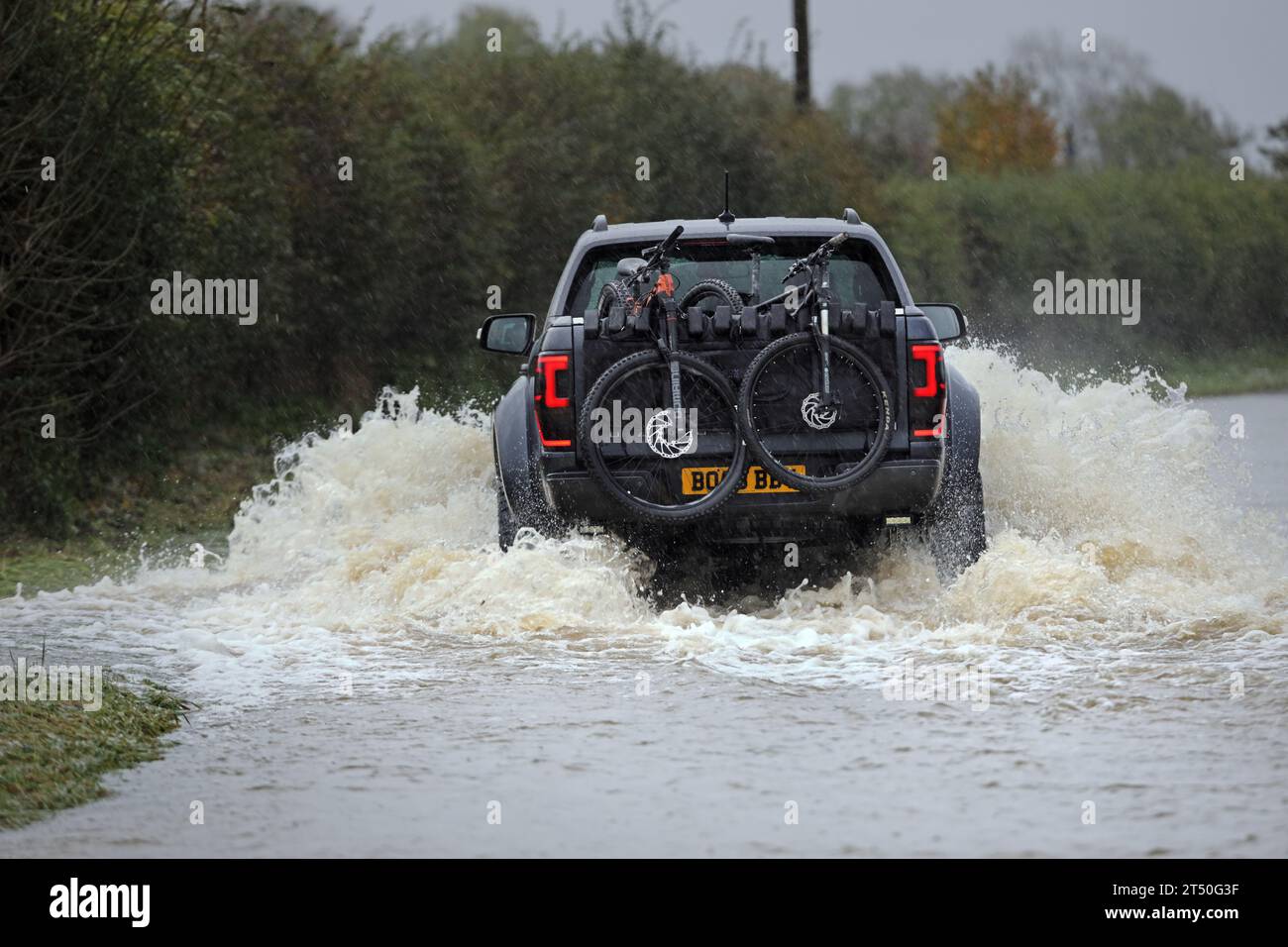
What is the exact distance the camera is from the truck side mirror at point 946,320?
11242mm

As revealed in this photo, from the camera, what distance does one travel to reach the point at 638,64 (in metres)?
35.6

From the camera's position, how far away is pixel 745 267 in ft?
37.1

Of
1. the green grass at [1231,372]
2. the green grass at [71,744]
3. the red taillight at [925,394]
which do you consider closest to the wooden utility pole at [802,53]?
the green grass at [1231,372]

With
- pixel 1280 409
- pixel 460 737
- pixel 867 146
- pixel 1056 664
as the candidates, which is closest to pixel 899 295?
pixel 1056 664

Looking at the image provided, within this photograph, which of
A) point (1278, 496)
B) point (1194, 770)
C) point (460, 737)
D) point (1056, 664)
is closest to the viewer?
point (1194, 770)

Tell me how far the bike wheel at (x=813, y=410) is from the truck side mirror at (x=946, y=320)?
1.03 meters

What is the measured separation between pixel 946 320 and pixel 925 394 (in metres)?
1.32

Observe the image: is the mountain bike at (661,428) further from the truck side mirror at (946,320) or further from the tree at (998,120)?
the tree at (998,120)

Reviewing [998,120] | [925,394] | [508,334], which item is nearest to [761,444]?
[925,394]

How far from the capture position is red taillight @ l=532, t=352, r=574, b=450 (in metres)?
10.3

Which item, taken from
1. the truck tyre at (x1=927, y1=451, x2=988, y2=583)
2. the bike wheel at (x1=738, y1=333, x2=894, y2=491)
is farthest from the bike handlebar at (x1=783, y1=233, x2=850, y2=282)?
the truck tyre at (x1=927, y1=451, x2=988, y2=583)

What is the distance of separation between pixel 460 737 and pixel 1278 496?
10994 mm
